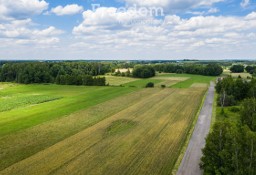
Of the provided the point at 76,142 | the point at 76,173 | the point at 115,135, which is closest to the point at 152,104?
the point at 115,135

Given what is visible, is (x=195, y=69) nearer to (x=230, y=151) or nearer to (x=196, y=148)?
(x=196, y=148)

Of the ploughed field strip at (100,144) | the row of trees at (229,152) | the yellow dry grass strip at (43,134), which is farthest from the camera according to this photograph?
the yellow dry grass strip at (43,134)

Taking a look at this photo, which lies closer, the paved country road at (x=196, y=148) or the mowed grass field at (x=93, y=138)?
the paved country road at (x=196, y=148)

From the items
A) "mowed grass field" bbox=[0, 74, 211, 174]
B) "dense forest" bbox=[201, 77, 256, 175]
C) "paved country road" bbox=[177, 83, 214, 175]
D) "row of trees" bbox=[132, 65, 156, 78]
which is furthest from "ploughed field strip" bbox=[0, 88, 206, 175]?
"row of trees" bbox=[132, 65, 156, 78]

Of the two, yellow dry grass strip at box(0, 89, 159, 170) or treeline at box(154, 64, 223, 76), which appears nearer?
yellow dry grass strip at box(0, 89, 159, 170)

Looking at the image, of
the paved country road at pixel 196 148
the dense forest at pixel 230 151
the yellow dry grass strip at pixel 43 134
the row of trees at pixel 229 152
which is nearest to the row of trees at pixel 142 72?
the yellow dry grass strip at pixel 43 134

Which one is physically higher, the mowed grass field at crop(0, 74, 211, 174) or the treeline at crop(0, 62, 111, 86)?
the treeline at crop(0, 62, 111, 86)

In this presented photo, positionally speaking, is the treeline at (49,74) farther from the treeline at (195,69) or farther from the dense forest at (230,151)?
the dense forest at (230,151)

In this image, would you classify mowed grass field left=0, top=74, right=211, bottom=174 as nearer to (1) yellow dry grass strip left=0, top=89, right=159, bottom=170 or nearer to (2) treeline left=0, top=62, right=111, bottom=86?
(1) yellow dry grass strip left=0, top=89, right=159, bottom=170
